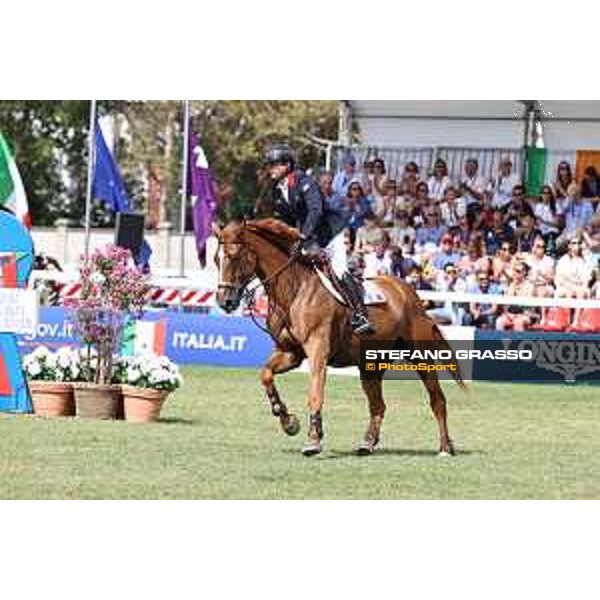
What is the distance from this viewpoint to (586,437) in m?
11.6

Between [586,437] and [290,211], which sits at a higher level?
[290,211]

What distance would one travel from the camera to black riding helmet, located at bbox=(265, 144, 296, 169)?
997 centimetres

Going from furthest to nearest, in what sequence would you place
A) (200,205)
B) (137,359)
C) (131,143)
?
1. (131,143)
2. (200,205)
3. (137,359)

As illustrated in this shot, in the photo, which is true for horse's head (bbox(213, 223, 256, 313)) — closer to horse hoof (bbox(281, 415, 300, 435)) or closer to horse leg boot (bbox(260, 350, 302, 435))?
horse leg boot (bbox(260, 350, 302, 435))

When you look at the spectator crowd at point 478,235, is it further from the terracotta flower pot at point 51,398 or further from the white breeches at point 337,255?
the terracotta flower pot at point 51,398

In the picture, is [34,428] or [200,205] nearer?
[34,428]

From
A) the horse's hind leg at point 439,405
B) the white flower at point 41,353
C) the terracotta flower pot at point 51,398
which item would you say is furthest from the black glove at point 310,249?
the white flower at point 41,353

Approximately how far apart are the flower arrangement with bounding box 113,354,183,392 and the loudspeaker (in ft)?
9.96

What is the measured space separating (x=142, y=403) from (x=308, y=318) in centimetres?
189

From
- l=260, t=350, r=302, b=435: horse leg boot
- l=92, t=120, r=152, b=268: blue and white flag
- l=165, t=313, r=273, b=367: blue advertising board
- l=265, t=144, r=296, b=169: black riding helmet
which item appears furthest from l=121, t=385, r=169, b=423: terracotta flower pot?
l=92, t=120, r=152, b=268: blue and white flag

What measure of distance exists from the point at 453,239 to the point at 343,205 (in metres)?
0.96

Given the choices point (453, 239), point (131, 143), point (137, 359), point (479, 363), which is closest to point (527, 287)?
point (453, 239)

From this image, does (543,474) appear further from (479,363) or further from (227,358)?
(227,358)
